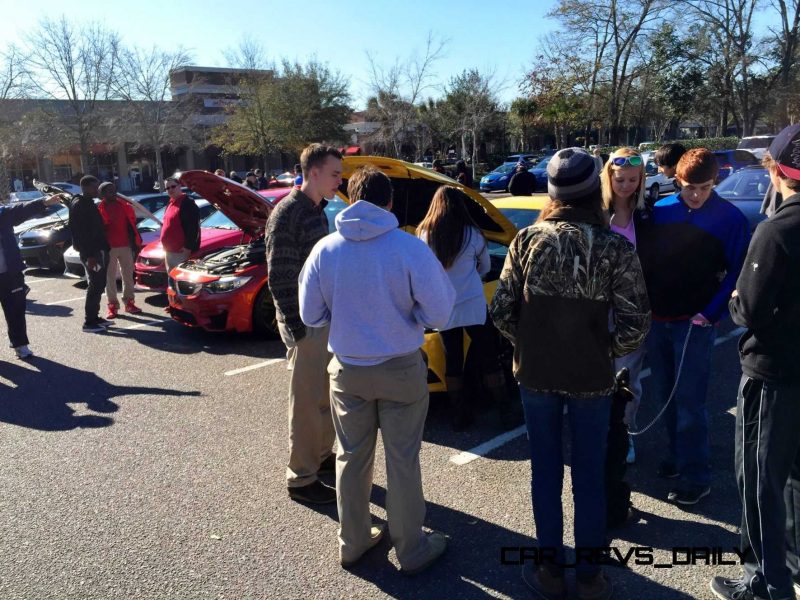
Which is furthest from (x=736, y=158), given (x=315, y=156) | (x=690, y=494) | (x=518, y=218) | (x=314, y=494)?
(x=314, y=494)

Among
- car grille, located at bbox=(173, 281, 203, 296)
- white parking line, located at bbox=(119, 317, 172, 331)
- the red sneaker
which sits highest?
car grille, located at bbox=(173, 281, 203, 296)

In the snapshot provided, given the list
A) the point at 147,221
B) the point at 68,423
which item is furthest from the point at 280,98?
the point at 68,423

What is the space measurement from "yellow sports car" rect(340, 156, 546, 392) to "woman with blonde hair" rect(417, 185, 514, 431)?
12 cm

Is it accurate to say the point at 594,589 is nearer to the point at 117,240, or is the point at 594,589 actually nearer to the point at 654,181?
the point at 117,240

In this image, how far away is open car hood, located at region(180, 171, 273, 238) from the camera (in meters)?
6.87

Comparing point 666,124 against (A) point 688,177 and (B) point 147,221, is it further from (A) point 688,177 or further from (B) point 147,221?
(A) point 688,177

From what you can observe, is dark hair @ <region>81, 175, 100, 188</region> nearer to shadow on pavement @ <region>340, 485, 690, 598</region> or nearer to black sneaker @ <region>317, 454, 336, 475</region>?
black sneaker @ <region>317, 454, 336, 475</region>

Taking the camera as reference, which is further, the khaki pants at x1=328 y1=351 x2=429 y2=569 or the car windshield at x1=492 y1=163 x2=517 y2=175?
the car windshield at x1=492 y1=163 x2=517 y2=175

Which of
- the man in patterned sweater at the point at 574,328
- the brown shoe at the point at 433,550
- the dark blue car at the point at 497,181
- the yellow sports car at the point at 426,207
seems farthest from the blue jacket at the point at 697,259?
the dark blue car at the point at 497,181

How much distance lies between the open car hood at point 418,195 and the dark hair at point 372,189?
1497 mm

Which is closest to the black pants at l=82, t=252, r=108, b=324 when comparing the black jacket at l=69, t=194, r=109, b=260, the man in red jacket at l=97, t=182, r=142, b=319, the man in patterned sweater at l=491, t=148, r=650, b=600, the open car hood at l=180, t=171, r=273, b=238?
the black jacket at l=69, t=194, r=109, b=260

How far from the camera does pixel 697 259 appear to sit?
3.41 metres

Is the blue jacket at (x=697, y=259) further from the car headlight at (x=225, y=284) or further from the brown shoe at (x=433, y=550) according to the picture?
the car headlight at (x=225, y=284)

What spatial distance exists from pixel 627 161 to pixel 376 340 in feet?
6.23
